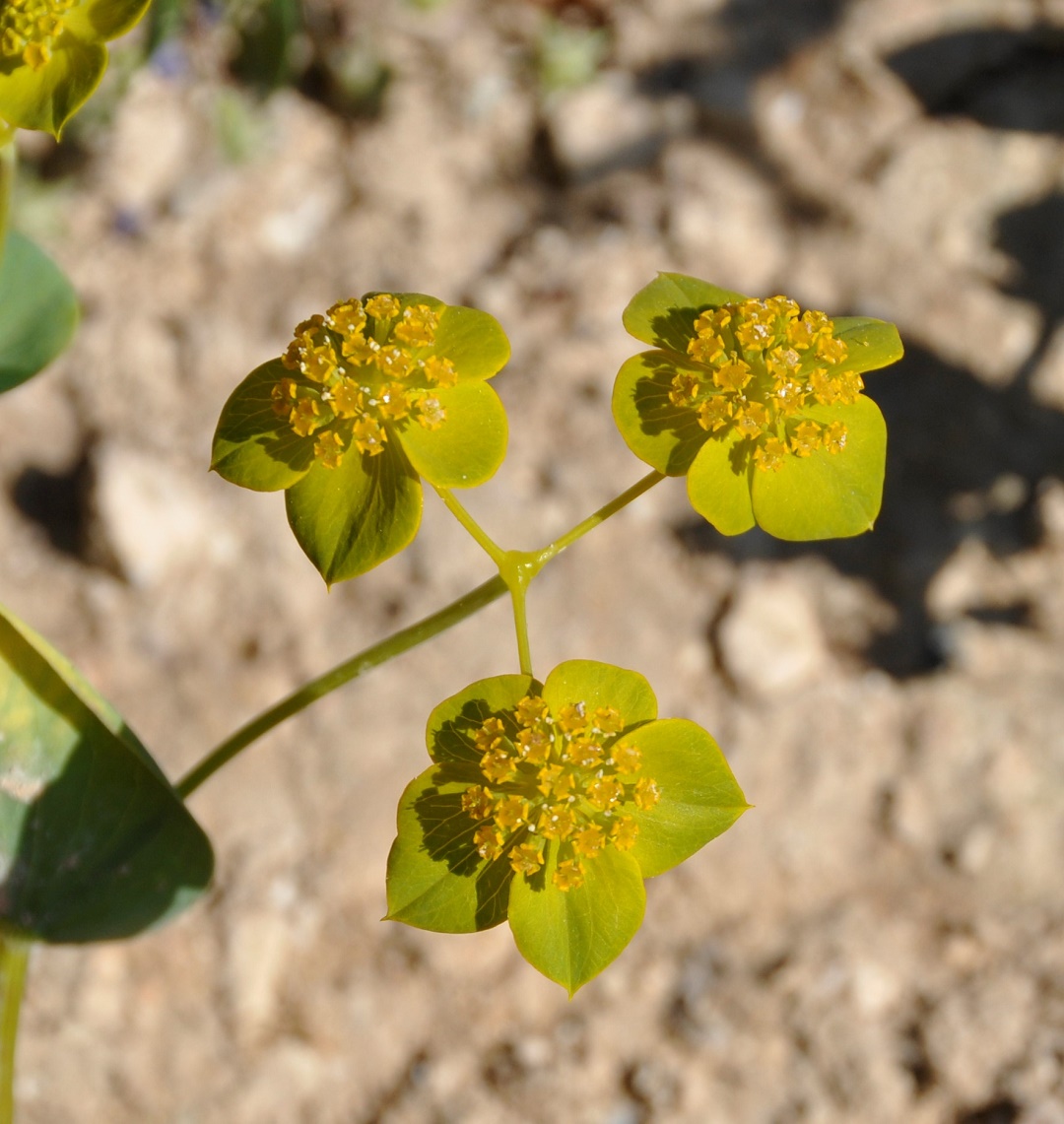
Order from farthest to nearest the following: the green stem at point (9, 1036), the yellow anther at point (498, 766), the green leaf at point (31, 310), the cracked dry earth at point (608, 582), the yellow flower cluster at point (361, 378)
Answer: the cracked dry earth at point (608, 582) < the green leaf at point (31, 310) < the green stem at point (9, 1036) < the yellow flower cluster at point (361, 378) < the yellow anther at point (498, 766)

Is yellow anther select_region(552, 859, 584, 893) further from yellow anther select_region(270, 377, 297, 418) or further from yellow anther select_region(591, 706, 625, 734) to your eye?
yellow anther select_region(270, 377, 297, 418)

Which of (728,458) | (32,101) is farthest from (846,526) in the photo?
(32,101)

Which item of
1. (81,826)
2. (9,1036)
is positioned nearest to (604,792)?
(81,826)

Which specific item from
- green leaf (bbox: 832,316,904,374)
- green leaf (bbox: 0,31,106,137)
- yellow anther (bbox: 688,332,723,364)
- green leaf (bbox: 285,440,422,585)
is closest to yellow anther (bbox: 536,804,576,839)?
green leaf (bbox: 285,440,422,585)

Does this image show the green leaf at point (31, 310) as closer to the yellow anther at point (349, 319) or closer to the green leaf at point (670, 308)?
the yellow anther at point (349, 319)

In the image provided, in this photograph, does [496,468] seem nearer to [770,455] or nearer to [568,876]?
[770,455]

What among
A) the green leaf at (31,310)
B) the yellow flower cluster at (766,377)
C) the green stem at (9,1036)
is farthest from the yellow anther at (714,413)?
the green stem at (9,1036)
